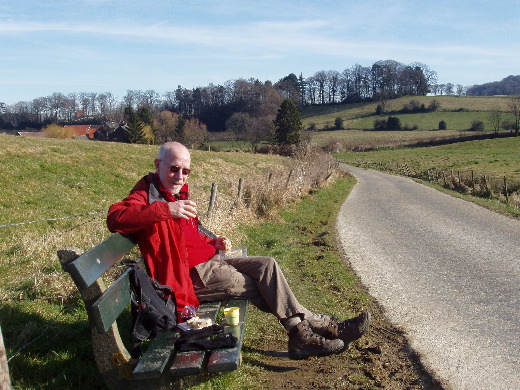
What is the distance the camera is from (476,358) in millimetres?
4801

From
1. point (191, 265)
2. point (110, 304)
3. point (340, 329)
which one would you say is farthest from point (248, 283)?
point (110, 304)

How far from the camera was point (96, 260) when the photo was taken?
11.5 feet

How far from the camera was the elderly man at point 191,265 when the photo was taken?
13.4 ft

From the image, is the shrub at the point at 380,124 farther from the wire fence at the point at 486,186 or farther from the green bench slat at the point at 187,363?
the green bench slat at the point at 187,363

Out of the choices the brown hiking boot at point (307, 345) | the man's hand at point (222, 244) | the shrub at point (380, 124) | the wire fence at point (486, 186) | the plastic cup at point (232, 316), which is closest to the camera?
the plastic cup at point (232, 316)

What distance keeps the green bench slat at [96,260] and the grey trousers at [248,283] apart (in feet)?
2.77

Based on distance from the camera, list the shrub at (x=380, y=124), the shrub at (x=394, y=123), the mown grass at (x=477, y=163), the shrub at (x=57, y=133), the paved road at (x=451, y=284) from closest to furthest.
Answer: the paved road at (x=451, y=284), the mown grass at (x=477, y=163), the shrub at (x=57, y=133), the shrub at (x=394, y=123), the shrub at (x=380, y=124)

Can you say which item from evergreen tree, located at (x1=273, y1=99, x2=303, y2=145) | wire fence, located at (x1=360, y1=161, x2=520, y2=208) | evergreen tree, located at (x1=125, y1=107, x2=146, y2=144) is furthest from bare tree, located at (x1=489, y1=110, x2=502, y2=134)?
wire fence, located at (x1=360, y1=161, x2=520, y2=208)

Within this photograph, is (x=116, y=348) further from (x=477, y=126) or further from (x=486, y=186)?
(x=477, y=126)

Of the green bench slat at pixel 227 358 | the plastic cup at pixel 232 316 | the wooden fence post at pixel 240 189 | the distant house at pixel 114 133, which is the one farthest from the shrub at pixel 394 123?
the green bench slat at pixel 227 358

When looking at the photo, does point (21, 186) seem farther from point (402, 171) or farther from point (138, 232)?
point (402, 171)

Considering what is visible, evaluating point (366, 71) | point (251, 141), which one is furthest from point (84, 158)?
point (366, 71)

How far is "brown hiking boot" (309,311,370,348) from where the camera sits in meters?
4.64

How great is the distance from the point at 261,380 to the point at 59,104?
128 m
